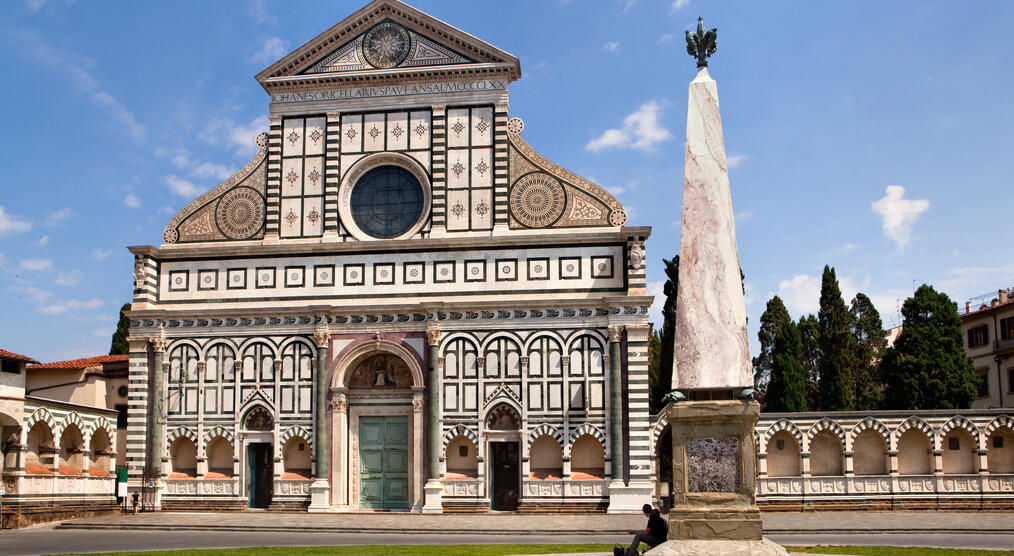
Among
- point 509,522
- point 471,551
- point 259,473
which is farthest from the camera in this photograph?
point 259,473

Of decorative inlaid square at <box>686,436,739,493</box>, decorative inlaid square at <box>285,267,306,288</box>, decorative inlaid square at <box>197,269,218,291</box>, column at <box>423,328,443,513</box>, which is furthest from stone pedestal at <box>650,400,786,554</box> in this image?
decorative inlaid square at <box>197,269,218,291</box>

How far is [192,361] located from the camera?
3522 centimetres

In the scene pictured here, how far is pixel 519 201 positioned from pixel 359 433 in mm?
9500

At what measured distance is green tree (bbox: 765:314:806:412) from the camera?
42.9 meters

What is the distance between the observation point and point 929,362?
41125mm

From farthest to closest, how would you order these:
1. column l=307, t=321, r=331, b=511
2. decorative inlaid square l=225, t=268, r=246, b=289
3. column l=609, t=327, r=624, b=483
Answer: decorative inlaid square l=225, t=268, r=246, b=289
column l=307, t=321, r=331, b=511
column l=609, t=327, r=624, b=483

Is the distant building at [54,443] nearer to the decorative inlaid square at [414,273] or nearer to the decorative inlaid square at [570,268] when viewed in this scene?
the decorative inlaid square at [414,273]

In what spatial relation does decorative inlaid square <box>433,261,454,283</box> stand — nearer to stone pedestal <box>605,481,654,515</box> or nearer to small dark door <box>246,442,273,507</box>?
small dark door <box>246,442,273,507</box>

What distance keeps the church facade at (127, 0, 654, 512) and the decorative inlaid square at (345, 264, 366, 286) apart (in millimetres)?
48

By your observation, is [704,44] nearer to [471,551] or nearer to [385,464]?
[471,551]

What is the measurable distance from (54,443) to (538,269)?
1606 centimetres

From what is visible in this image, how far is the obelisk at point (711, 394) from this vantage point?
1520 cm

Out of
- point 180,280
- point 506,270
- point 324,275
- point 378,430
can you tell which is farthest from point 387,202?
point 378,430

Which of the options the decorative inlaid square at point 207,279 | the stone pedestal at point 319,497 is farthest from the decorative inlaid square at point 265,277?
the stone pedestal at point 319,497
